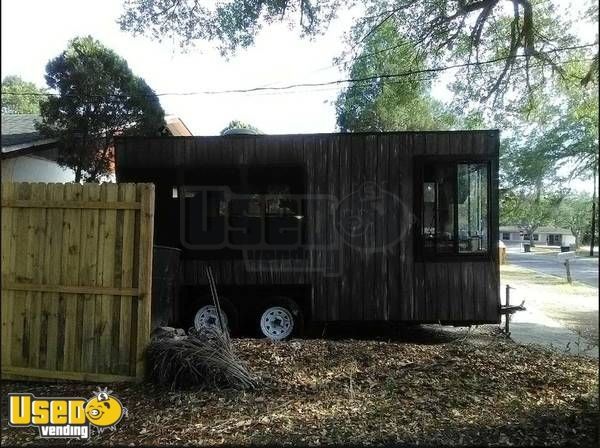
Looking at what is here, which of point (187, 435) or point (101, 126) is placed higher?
point (101, 126)

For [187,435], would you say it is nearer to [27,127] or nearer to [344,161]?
[344,161]

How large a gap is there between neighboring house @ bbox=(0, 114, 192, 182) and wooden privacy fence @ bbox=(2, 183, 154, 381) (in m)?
5.42

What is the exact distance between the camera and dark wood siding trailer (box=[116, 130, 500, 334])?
21.5 ft

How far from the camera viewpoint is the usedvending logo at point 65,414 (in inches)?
125

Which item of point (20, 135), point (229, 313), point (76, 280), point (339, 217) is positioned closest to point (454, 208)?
point (339, 217)

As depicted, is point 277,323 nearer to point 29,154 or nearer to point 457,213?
point 457,213

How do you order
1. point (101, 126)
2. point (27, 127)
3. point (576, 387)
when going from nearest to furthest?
point (576, 387)
point (101, 126)
point (27, 127)

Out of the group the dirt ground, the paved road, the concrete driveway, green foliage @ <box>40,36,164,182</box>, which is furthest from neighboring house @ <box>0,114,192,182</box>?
the paved road

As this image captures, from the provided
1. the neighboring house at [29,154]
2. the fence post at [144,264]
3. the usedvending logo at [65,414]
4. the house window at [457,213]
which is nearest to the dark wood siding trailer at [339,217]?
the house window at [457,213]

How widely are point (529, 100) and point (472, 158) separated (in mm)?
3429

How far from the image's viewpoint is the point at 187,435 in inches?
124

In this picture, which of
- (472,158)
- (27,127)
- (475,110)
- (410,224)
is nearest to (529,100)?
(475,110)

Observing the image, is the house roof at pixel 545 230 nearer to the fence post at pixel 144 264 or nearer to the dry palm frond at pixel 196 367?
the dry palm frond at pixel 196 367

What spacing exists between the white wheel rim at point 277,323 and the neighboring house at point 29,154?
4.21m
